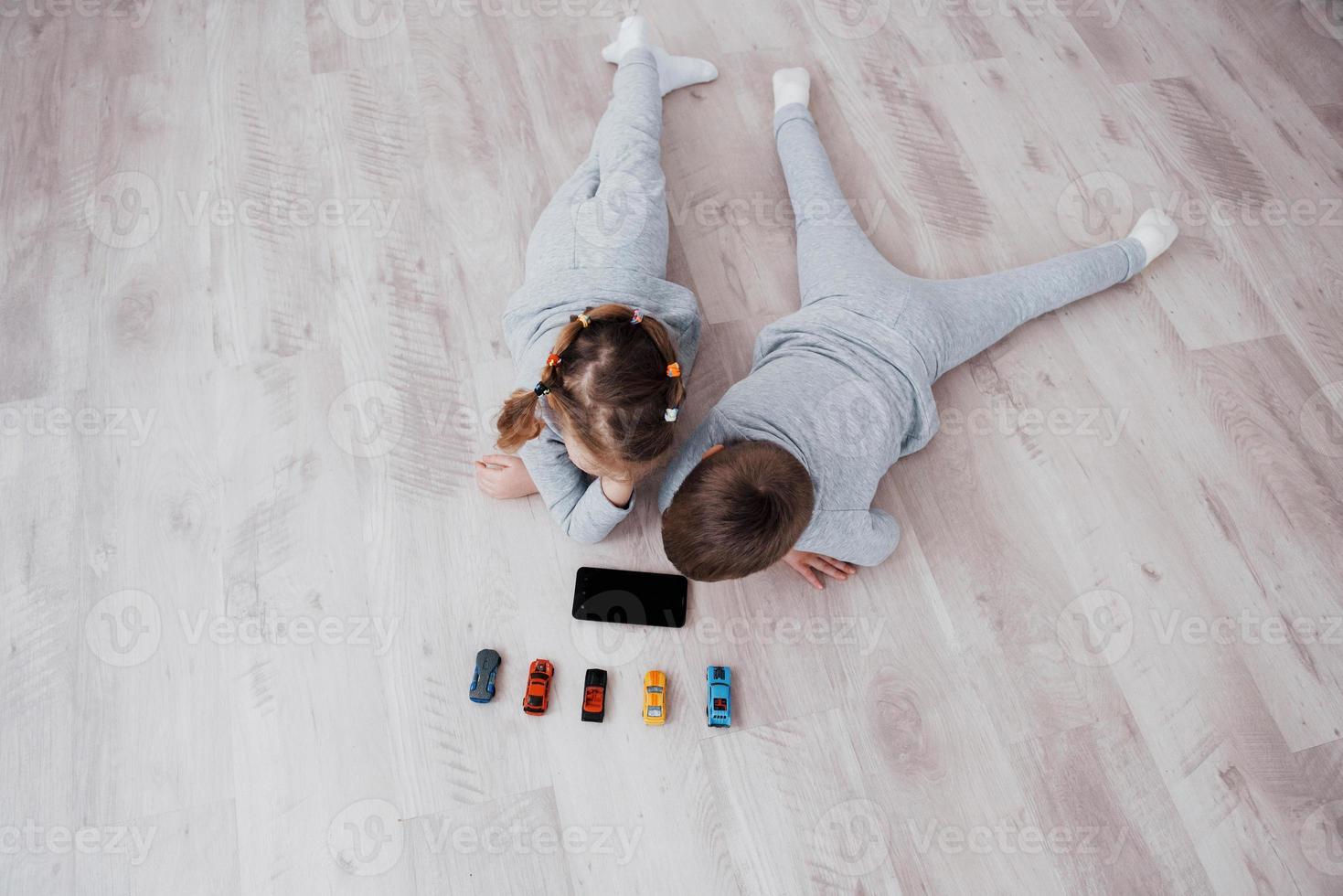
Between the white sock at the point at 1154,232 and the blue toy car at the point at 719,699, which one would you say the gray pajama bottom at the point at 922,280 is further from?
the blue toy car at the point at 719,699

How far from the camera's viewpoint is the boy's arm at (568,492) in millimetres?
1028

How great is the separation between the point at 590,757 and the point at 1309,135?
1.67m

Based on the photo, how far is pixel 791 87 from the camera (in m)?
1.41

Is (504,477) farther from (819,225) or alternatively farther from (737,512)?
(819,225)

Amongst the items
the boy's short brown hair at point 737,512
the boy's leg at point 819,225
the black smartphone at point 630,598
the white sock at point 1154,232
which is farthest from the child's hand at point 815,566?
the white sock at point 1154,232

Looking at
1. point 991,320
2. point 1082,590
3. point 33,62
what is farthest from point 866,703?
point 33,62

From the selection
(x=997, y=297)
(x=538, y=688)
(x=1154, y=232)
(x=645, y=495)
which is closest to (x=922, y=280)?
(x=997, y=297)

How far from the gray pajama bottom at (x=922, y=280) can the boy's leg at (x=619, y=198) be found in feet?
0.77

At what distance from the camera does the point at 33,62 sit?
1.47 m

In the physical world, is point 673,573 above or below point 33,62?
below

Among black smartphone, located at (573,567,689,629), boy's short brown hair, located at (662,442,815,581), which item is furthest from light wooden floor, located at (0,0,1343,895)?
boy's short brown hair, located at (662,442,815,581)

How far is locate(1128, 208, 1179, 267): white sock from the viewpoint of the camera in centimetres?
132

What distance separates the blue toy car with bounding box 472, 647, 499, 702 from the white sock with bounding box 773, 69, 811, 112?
1039 millimetres

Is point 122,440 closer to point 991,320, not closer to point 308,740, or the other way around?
point 308,740
